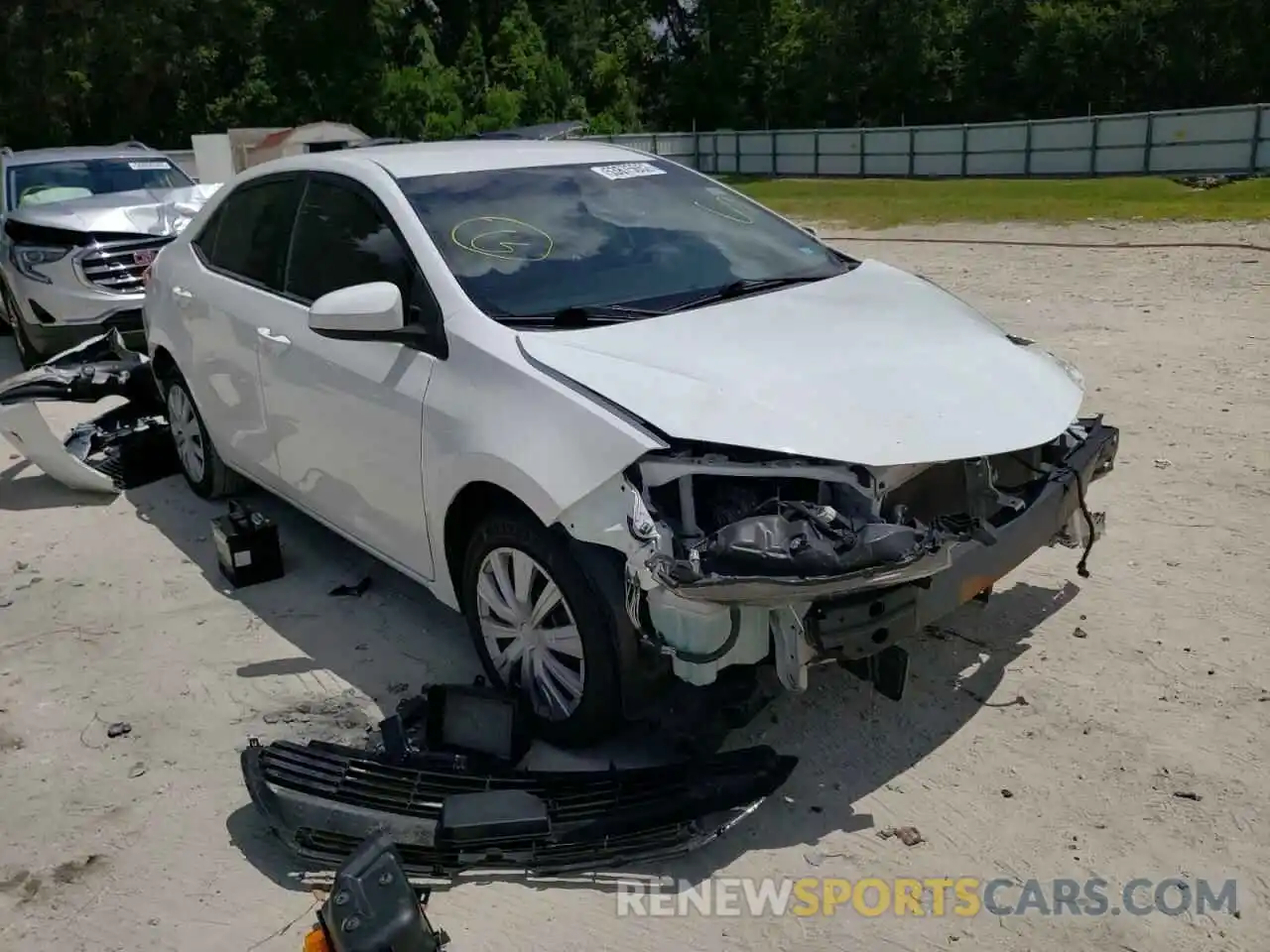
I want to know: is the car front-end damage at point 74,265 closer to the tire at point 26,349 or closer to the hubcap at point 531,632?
the tire at point 26,349

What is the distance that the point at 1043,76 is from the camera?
48781 millimetres

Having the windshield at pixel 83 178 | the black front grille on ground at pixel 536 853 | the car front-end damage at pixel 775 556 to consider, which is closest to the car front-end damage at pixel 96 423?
the windshield at pixel 83 178

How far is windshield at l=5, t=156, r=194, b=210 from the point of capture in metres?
10.4

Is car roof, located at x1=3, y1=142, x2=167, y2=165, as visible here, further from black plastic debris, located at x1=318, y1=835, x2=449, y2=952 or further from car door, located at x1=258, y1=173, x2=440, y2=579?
black plastic debris, located at x1=318, y1=835, x2=449, y2=952

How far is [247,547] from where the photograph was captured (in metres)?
5.19

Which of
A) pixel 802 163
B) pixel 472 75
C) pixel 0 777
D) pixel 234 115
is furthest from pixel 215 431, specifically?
pixel 472 75

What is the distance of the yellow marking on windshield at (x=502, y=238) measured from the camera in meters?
4.14

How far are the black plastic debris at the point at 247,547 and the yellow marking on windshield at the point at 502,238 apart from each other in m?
1.83

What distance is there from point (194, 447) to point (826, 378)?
3.99 meters

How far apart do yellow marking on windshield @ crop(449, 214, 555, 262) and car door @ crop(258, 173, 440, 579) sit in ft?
→ 0.70

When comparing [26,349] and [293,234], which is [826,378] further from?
[26,349]

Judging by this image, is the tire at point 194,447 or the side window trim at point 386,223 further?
the tire at point 194,447

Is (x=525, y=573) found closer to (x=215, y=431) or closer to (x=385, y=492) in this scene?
(x=385, y=492)

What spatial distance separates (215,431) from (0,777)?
2248 mm
